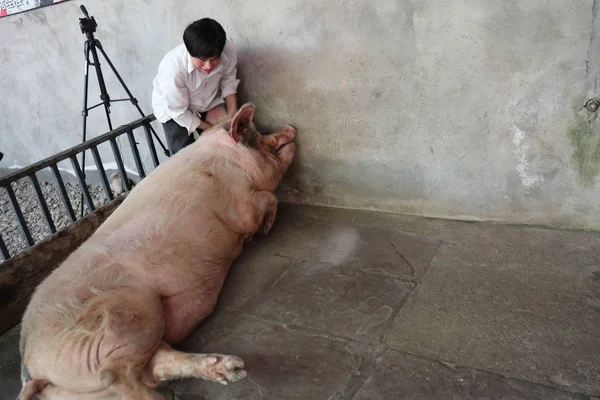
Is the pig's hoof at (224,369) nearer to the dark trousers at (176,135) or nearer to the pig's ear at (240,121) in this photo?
the pig's ear at (240,121)

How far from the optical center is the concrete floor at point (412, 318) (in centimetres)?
203

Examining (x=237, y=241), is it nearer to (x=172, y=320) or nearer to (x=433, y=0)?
(x=172, y=320)

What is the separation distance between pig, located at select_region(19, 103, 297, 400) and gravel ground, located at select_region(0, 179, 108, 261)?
2164 mm

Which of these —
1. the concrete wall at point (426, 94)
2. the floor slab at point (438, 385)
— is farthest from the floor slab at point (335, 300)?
the concrete wall at point (426, 94)

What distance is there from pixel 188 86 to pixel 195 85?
2.0 inches

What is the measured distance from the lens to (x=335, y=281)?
2789mm

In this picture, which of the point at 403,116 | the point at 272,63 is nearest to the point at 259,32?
the point at 272,63

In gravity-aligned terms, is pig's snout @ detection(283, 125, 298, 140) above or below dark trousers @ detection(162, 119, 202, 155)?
below

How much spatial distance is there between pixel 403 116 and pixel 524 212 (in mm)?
958

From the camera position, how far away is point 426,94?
3.00 metres

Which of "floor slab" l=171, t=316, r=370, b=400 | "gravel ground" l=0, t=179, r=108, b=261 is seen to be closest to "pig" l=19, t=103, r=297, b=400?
"floor slab" l=171, t=316, r=370, b=400

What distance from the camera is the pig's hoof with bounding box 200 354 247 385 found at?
2.09 meters

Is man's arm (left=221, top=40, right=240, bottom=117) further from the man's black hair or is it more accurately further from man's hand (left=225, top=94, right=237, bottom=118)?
the man's black hair

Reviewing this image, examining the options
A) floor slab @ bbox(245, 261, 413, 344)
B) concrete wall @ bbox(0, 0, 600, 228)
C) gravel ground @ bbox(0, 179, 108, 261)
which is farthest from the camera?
gravel ground @ bbox(0, 179, 108, 261)
